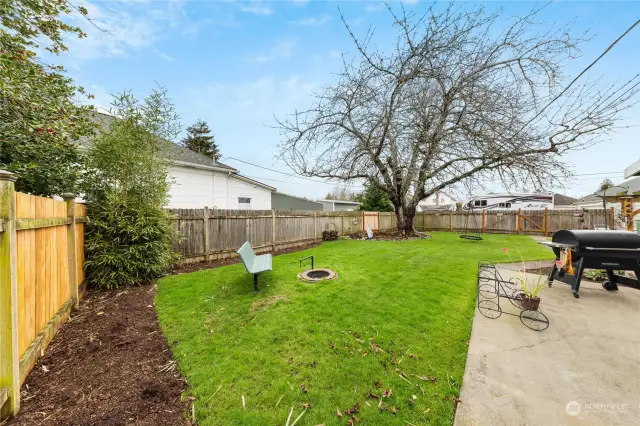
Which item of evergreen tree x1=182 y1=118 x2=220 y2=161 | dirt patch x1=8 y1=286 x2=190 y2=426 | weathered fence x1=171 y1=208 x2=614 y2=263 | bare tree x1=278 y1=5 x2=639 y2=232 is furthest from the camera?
evergreen tree x1=182 y1=118 x2=220 y2=161

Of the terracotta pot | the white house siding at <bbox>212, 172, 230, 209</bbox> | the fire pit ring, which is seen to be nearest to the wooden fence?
the fire pit ring

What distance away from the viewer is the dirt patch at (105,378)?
1.94 metres

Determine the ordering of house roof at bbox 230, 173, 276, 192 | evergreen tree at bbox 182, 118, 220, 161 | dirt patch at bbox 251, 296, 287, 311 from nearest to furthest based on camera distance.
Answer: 1. dirt patch at bbox 251, 296, 287, 311
2. house roof at bbox 230, 173, 276, 192
3. evergreen tree at bbox 182, 118, 220, 161

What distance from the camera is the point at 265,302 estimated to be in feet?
12.8

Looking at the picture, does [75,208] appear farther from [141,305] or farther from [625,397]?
[625,397]

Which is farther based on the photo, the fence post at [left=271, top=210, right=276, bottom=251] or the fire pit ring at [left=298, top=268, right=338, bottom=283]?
the fence post at [left=271, top=210, right=276, bottom=251]

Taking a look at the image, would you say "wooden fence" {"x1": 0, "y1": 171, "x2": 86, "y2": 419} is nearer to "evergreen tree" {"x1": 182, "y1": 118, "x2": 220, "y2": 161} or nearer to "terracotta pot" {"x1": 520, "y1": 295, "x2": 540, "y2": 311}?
"terracotta pot" {"x1": 520, "y1": 295, "x2": 540, "y2": 311}

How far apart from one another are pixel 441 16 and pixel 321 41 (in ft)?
11.3

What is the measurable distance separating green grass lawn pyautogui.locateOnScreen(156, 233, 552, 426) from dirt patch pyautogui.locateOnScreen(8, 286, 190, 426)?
0.18 m

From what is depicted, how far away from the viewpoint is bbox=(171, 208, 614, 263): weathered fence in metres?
6.91

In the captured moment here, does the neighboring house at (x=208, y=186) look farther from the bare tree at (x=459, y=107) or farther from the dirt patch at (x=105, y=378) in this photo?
the dirt patch at (x=105, y=378)

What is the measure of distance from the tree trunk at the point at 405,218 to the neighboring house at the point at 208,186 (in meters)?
7.64

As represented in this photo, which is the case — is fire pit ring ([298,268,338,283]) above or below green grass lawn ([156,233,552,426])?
above

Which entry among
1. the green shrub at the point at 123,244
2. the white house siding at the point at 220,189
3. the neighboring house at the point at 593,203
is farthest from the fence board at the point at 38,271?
the neighboring house at the point at 593,203
